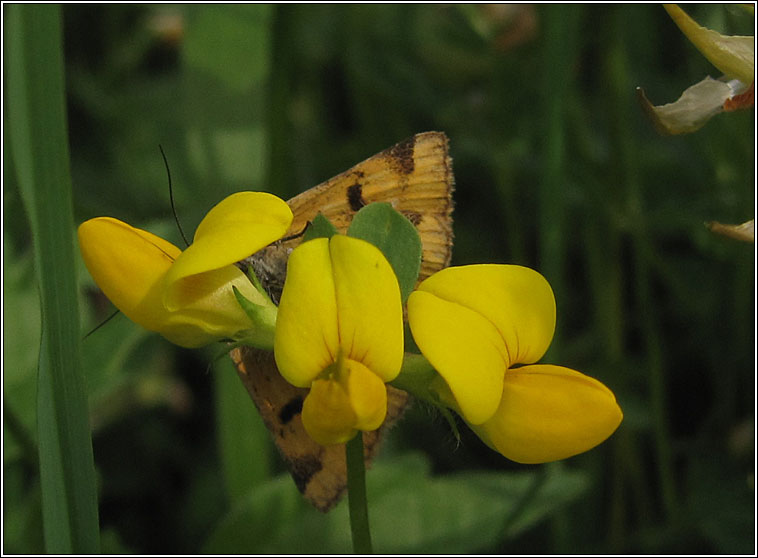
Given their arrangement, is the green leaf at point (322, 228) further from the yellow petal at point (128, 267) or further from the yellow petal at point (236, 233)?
the yellow petal at point (128, 267)

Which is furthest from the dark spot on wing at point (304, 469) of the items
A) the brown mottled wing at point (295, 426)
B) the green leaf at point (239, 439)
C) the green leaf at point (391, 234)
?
the green leaf at point (239, 439)

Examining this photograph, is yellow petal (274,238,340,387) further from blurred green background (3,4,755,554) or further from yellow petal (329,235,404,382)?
blurred green background (3,4,755,554)

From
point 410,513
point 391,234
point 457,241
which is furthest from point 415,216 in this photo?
point 457,241

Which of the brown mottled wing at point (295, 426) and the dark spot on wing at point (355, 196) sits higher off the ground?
the dark spot on wing at point (355, 196)

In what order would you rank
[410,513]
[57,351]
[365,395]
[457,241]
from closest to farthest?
[365,395], [57,351], [410,513], [457,241]

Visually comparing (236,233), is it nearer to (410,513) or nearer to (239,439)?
(410,513)
